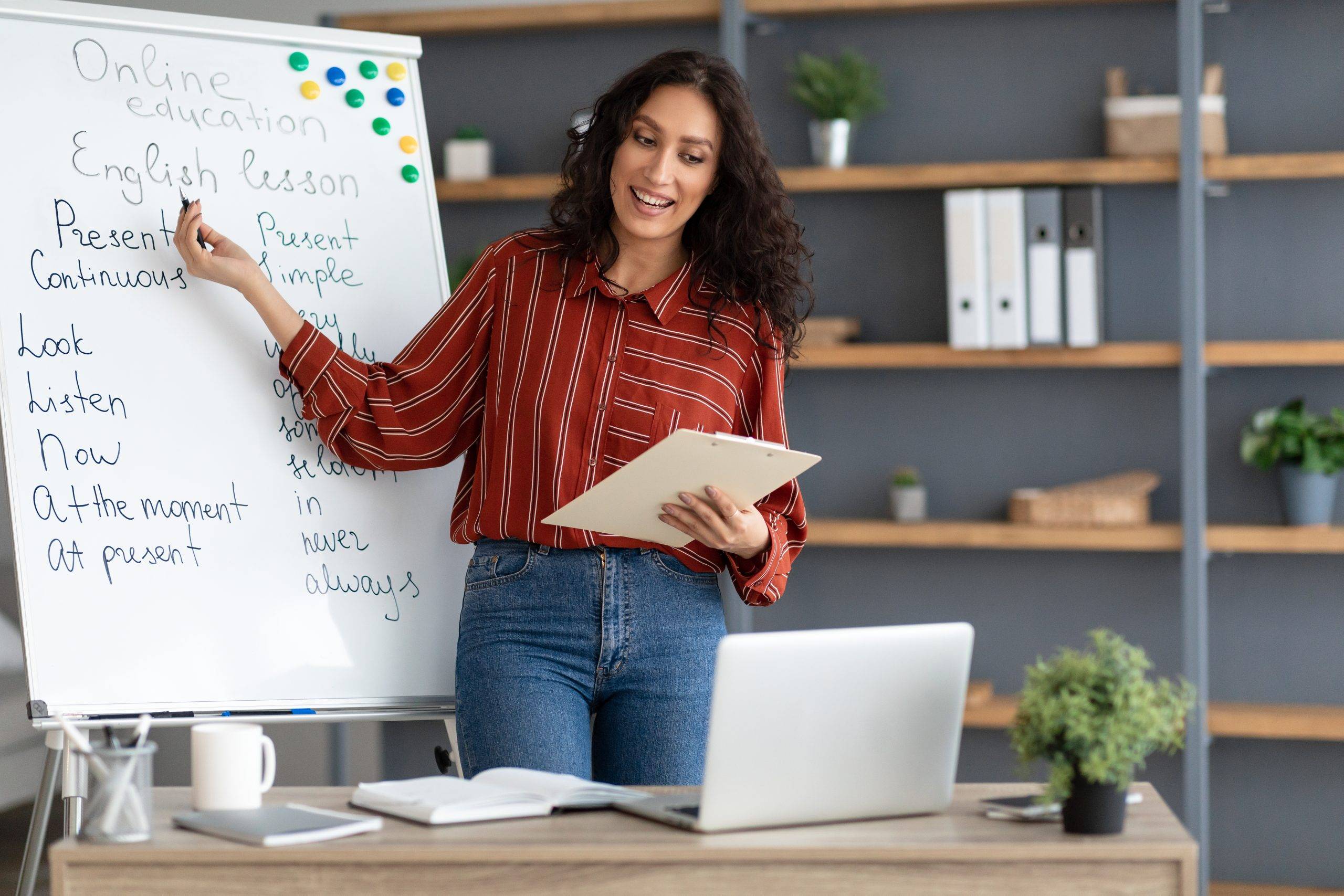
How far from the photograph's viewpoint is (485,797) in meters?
1.25

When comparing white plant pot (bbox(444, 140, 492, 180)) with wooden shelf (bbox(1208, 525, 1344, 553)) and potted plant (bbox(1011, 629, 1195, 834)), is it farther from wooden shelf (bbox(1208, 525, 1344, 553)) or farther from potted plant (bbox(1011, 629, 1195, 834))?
potted plant (bbox(1011, 629, 1195, 834))

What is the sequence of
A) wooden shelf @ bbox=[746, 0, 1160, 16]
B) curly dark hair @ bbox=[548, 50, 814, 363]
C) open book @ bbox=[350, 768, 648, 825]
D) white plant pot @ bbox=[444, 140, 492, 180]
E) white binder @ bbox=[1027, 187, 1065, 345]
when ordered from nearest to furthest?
open book @ bbox=[350, 768, 648, 825] → curly dark hair @ bbox=[548, 50, 814, 363] → white binder @ bbox=[1027, 187, 1065, 345] → wooden shelf @ bbox=[746, 0, 1160, 16] → white plant pot @ bbox=[444, 140, 492, 180]

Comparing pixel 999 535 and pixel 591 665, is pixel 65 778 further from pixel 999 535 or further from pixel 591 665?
A: pixel 999 535

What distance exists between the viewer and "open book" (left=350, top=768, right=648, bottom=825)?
1.23 m

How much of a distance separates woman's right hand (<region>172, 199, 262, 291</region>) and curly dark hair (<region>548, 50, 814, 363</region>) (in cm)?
41

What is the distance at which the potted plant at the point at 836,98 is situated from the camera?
318 cm

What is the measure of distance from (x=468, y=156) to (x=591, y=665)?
2064 millimetres

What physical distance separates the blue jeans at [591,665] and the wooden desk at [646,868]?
48 centimetres

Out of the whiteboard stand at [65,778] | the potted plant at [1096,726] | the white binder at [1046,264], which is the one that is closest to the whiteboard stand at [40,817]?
the whiteboard stand at [65,778]

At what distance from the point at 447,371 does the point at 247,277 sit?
285 millimetres

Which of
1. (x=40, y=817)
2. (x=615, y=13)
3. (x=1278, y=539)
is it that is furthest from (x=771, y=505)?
(x=615, y=13)

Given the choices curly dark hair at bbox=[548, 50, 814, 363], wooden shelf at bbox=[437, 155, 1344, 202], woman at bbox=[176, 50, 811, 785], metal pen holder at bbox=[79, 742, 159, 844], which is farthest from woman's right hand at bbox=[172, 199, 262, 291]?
wooden shelf at bbox=[437, 155, 1344, 202]

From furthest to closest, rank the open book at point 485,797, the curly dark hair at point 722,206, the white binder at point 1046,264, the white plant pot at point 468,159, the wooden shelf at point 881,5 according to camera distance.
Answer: the white plant pot at point 468,159, the wooden shelf at point 881,5, the white binder at point 1046,264, the curly dark hair at point 722,206, the open book at point 485,797

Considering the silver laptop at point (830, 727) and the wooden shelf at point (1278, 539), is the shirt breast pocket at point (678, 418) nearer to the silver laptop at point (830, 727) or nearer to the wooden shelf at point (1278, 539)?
the silver laptop at point (830, 727)
